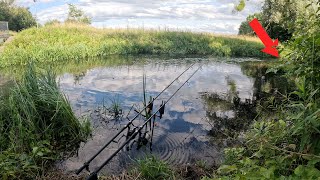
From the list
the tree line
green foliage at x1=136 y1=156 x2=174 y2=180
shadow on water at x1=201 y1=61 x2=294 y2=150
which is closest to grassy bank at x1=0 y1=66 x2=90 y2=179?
green foliage at x1=136 y1=156 x2=174 y2=180

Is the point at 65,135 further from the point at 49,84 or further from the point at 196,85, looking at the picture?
the point at 196,85

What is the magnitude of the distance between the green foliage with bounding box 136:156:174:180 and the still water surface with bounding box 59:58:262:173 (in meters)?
0.69

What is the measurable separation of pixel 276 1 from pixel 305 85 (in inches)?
834

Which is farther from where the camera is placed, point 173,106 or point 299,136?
point 173,106

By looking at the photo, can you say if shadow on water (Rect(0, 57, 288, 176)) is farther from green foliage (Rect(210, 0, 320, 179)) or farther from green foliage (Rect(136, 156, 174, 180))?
green foliage (Rect(210, 0, 320, 179))

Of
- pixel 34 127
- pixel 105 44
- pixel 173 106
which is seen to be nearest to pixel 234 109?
pixel 173 106

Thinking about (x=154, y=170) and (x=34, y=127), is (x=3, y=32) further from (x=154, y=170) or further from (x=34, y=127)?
(x=154, y=170)

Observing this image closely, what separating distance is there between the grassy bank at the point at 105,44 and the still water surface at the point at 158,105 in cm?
385

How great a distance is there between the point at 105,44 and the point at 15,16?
29.9m

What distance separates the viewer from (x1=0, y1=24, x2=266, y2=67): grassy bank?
1602cm

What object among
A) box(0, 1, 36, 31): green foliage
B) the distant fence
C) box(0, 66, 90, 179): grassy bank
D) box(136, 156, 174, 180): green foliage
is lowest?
box(136, 156, 174, 180): green foliage

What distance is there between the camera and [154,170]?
4.06m

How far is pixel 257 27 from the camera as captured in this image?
15.3 feet

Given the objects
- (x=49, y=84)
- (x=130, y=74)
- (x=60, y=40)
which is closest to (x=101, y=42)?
(x=60, y=40)
